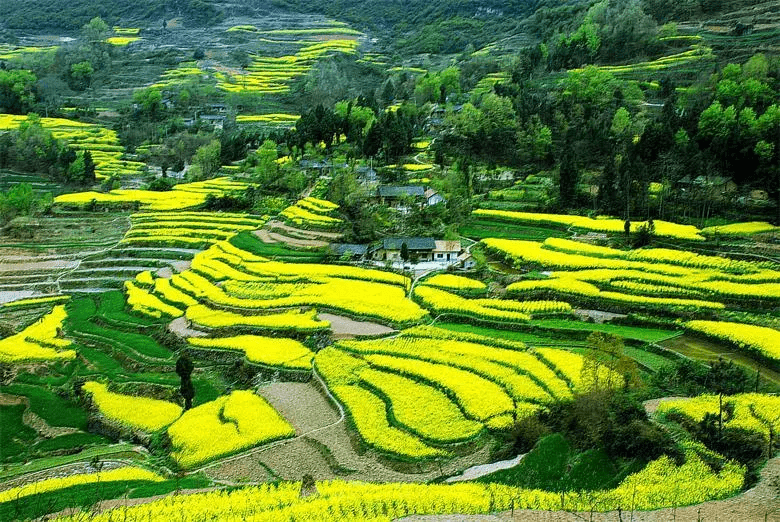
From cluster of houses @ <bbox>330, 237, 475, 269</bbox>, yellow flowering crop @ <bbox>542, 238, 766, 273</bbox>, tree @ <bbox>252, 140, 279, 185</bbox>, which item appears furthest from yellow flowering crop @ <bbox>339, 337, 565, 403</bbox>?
tree @ <bbox>252, 140, 279, 185</bbox>

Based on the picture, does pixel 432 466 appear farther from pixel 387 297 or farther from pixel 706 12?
pixel 706 12

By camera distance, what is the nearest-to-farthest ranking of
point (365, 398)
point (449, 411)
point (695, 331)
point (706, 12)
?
point (449, 411)
point (365, 398)
point (695, 331)
point (706, 12)

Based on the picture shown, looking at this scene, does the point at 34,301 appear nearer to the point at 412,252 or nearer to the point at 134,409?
the point at 134,409

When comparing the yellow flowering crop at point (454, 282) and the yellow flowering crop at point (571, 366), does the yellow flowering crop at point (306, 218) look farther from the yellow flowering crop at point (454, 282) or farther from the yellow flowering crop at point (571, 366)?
the yellow flowering crop at point (571, 366)

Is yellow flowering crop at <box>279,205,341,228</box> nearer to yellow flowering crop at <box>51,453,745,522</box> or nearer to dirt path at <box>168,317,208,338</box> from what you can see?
dirt path at <box>168,317,208,338</box>

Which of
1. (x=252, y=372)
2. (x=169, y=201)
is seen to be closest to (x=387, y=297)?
(x=252, y=372)
